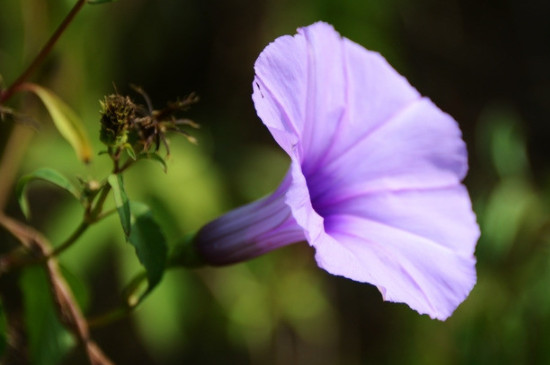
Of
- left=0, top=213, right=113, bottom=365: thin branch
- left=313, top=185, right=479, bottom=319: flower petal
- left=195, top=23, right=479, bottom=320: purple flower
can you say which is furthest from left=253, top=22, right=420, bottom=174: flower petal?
left=0, top=213, right=113, bottom=365: thin branch

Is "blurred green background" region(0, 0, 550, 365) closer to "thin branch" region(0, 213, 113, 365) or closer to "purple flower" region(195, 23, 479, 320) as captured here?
"thin branch" region(0, 213, 113, 365)

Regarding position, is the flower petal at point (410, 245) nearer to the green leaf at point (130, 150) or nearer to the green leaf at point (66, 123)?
the green leaf at point (130, 150)

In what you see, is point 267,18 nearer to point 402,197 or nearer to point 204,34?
point 204,34

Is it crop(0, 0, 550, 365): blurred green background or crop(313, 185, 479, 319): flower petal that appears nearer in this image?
crop(313, 185, 479, 319): flower petal

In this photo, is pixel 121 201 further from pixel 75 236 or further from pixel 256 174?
pixel 256 174

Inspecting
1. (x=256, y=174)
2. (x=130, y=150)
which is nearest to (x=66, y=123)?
(x=130, y=150)

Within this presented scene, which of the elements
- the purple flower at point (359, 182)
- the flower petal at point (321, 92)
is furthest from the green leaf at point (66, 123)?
the flower petal at point (321, 92)

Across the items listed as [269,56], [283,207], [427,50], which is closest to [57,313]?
[283,207]
